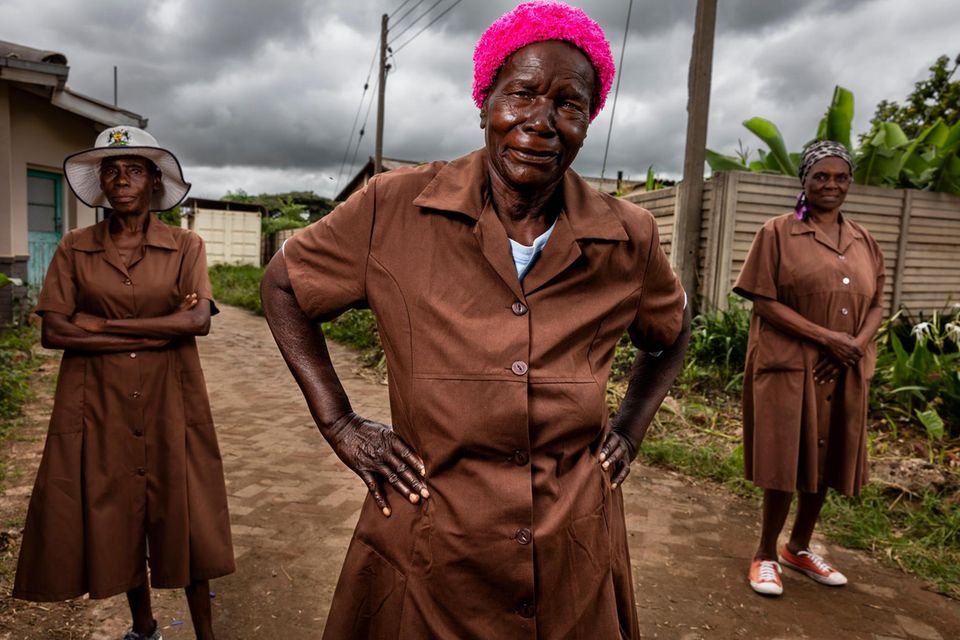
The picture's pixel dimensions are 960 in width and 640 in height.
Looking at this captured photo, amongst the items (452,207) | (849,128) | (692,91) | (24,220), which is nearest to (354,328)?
(24,220)

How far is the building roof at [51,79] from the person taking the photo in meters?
7.45

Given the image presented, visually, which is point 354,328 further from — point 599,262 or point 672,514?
point 599,262

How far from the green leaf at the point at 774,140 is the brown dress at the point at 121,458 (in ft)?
21.4

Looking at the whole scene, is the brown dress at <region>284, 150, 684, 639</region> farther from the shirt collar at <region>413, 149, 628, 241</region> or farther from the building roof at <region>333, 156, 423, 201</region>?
the building roof at <region>333, 156, 423, 201</region>

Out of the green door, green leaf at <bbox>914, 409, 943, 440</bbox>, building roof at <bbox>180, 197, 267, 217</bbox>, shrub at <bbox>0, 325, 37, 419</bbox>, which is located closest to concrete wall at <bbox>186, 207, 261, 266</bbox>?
building roof at <bbox>180, 197, 267, 217</bbox>

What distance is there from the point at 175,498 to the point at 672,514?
2.98 metres

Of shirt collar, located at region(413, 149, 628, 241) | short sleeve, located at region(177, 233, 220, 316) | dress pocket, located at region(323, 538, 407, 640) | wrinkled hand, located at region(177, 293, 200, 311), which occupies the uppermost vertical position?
shirt collar, located at region(413, 149, 628, 241)

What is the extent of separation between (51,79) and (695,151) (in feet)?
23.6

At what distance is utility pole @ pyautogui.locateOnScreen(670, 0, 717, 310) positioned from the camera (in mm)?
6484

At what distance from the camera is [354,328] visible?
10828mm

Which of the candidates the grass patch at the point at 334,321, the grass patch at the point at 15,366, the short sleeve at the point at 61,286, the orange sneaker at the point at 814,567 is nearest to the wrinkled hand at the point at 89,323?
the short sleeve at the point at 61,286

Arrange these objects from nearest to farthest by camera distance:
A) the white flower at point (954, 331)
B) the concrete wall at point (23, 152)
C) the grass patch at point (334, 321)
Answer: the white flower at point (954, 331) < the concrete wall at point (23, 152) < the grass patch at point (334, 321)

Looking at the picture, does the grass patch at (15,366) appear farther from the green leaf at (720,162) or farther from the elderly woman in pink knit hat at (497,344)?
the green leaf at (720,162)

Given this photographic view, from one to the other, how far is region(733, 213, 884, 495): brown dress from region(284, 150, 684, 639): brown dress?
6.79 ft
